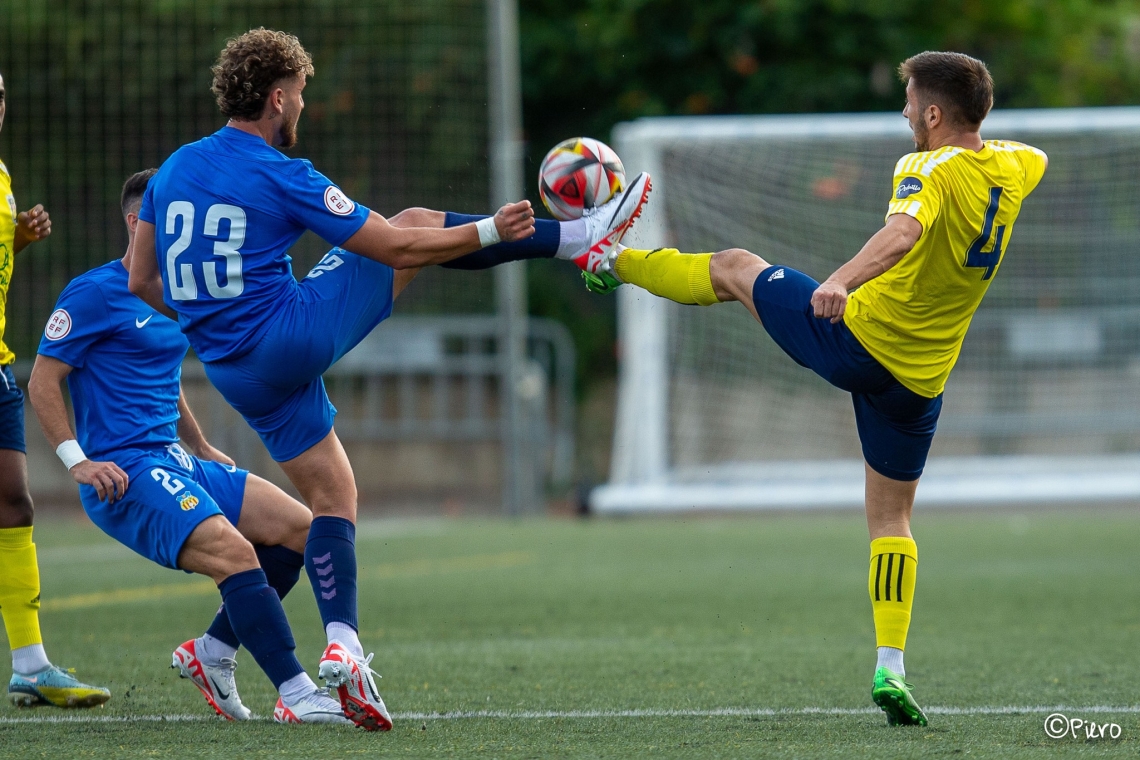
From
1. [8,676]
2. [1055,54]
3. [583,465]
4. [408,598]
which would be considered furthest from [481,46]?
[8,676]

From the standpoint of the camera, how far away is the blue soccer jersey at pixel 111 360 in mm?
4684

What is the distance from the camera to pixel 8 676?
557 cm

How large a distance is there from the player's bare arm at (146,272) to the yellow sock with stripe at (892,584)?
2.30 meters

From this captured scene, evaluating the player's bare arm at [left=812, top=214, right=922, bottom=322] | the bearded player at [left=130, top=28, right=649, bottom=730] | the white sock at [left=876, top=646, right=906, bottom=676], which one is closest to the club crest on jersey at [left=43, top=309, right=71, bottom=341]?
the bearded player at [left=130, top=28, right=649, bottom=730]

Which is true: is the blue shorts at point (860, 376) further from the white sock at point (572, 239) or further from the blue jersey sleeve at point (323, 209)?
the blue jersey sleeve at point (323, 209)

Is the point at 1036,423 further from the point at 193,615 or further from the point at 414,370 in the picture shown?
the point at 193,615

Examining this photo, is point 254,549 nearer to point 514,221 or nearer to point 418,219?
point 418,219

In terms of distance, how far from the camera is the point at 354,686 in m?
4.16

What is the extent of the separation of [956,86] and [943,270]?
0.55m

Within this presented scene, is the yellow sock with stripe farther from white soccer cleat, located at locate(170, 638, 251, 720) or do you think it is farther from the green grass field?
white soccer cleat, located at locate(170, 638, 251, 720)

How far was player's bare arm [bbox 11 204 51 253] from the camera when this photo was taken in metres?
5.26

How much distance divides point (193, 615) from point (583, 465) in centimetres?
1227

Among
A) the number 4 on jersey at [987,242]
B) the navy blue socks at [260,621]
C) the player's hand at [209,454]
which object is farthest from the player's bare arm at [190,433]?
the number 4 on jersey at [987,242]

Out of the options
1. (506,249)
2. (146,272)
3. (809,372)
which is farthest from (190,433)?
(809,372)
